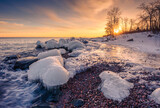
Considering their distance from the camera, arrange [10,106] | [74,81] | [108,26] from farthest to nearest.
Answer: [108,26] < [74,81] < [10,106]

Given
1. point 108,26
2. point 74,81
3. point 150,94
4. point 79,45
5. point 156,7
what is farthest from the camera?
point 108,26

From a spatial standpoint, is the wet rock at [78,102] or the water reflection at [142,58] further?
the water reflection at [142,58]

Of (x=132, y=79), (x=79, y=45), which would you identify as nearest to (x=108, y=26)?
(x=79, y=45)

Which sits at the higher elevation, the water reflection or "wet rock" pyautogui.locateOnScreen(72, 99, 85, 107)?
the water reflection

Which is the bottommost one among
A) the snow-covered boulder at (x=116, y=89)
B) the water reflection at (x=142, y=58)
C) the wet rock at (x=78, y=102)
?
the wet rock at (x=78, y=102)

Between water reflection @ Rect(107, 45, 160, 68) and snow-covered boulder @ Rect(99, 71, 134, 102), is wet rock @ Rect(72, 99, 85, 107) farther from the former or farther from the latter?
water reflection @ Rect(107, 45, 160, 68)

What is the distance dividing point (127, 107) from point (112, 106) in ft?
1.28

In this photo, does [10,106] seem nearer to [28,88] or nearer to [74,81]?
[28,88]

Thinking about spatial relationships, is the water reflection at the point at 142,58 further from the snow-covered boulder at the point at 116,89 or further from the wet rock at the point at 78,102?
the wet rock at the point at 78,102

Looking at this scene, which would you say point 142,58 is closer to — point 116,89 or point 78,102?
point 116,89

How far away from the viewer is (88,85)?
3.63 metres

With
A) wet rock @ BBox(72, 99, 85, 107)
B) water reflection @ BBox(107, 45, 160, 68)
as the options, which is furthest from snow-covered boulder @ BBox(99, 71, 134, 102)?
water reflection @ BBox(107, 45, 160, 68)

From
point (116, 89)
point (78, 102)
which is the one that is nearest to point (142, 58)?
point (116, 89)

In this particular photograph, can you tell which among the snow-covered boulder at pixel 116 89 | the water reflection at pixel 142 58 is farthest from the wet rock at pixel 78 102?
the water reflection at pixel 142 58
